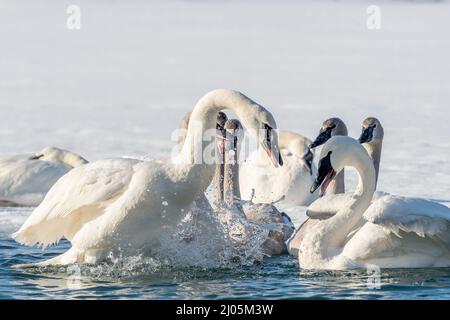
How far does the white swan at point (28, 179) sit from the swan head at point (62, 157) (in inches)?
6.0

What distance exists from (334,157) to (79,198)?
1.81 m

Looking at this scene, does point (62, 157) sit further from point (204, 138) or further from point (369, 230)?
point (369, 230)

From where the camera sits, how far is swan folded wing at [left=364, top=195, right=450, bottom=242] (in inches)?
297

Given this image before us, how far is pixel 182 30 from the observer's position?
26.1 meters

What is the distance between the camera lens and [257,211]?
9594 mm

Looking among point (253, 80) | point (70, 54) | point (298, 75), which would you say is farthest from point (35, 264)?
point (70, 54)

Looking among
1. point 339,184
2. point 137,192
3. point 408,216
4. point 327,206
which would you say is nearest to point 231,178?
point 339,184

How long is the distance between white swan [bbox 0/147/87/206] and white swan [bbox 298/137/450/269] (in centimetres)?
462

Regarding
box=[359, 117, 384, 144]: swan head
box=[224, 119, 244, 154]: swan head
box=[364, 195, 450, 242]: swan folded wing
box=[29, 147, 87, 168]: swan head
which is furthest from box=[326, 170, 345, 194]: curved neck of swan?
box=[29, 147, 87, 168]: swan head

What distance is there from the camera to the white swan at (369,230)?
760cm
